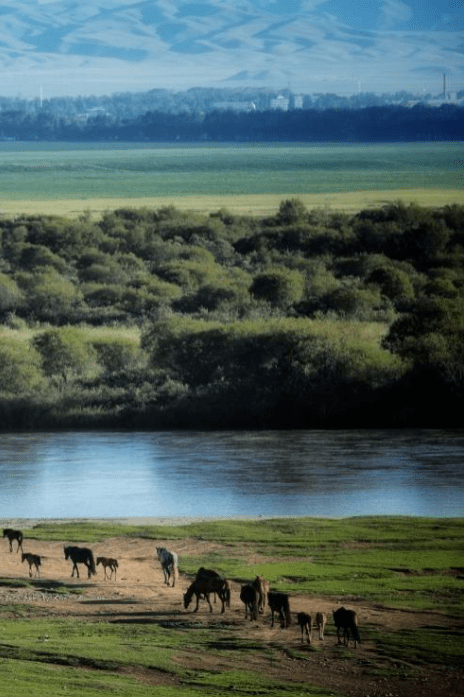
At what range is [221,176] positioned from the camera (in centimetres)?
7944

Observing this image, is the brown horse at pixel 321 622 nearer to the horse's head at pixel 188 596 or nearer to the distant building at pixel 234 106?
the horse's head at pixel 188 596

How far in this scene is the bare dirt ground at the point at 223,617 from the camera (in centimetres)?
1277

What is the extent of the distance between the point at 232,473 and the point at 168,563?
10905mm

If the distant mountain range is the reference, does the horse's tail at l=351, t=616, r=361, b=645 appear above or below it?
below

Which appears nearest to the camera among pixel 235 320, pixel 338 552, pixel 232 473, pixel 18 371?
pixel 338 552

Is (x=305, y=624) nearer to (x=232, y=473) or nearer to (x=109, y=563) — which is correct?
(x=109, y=563)

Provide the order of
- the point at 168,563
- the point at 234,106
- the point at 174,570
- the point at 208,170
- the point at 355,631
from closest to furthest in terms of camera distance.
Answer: the point at 355,631
the point at 168,563
the point at 174,570
the point at 234,106
the point at 208,170

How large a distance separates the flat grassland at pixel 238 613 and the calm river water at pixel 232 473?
303 centimetres

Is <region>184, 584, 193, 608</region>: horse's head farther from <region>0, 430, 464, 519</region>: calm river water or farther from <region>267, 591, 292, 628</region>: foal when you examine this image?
<region>0, 430, 464, 519</region>: calm river water

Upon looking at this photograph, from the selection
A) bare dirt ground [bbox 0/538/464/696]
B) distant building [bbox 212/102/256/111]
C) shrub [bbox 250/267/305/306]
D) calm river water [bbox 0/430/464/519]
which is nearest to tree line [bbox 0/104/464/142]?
distant building [bbox 212/102/256/111]

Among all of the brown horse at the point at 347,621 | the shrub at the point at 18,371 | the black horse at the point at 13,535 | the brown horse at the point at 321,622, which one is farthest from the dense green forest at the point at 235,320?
the brown horse at the point at 347,621

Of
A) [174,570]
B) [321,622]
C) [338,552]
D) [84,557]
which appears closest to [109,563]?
[84,557]

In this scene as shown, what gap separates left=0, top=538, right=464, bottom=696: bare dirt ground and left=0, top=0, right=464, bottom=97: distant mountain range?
87.0 ft

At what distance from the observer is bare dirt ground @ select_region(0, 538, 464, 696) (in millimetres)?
12766
